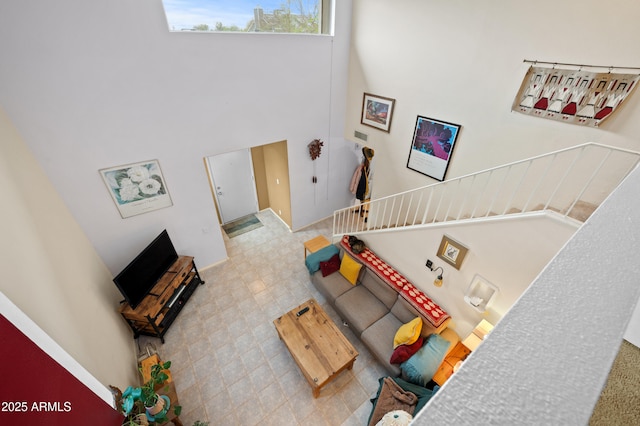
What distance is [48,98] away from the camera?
114 inches

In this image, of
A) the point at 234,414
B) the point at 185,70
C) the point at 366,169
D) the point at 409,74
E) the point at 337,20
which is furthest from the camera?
the point at 366,169

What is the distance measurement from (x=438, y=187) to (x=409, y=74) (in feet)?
5.93

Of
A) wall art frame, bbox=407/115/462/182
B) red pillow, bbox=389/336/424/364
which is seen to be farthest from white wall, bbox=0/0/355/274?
red pillow, bbox=389/336/424/364

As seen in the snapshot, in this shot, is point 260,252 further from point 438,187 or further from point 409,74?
point 409,74

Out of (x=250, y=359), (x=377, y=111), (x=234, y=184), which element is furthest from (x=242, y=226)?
(x=377, y=111)

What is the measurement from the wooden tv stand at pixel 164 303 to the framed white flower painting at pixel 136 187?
1077 millimetres

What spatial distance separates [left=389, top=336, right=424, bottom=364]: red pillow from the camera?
335cm

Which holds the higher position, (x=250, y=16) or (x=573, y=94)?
(x=250, y=16)

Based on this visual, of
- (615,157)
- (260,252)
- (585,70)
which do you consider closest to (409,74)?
(585,70)

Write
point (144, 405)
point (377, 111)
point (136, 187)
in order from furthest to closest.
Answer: point (377, 111), point (136, 187), point (144, 405)

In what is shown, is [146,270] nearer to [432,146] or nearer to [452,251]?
[452,251]

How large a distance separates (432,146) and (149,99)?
13.2ft

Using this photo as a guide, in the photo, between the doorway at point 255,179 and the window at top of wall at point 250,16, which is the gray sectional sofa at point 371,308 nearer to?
the doorway at point 255,179

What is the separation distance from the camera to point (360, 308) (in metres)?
4.08
